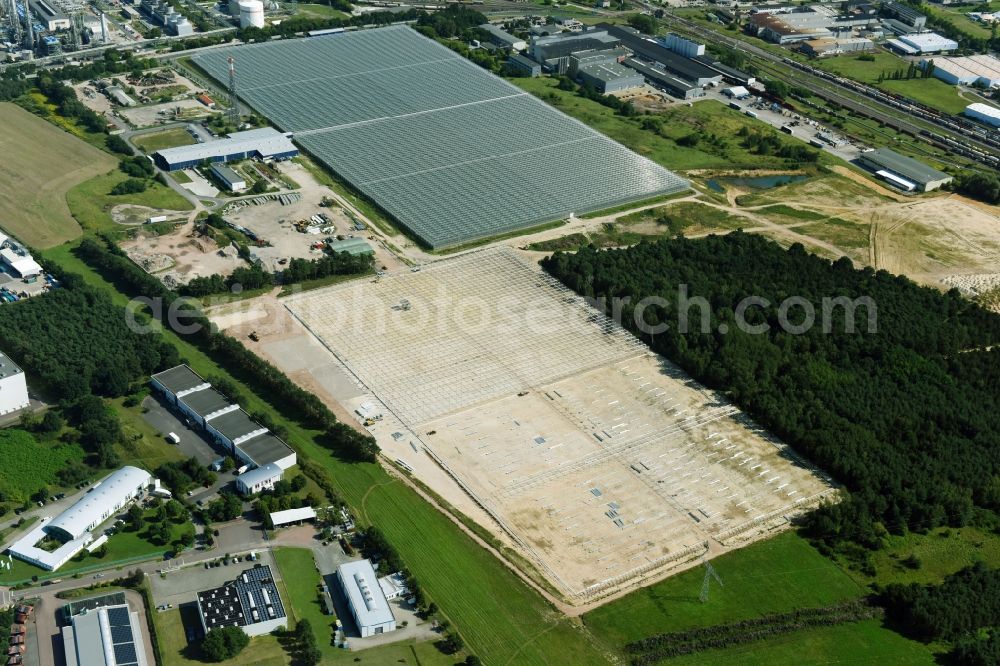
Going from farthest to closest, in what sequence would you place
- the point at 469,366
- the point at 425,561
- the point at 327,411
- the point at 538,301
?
the point at 538,301 → the point at 469,366 → the point at 327,411 → the point at 425,561

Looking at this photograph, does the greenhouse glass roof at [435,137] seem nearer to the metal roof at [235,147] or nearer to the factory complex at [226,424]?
the metal roof at [235,147]

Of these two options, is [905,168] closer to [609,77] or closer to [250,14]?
[609,77]

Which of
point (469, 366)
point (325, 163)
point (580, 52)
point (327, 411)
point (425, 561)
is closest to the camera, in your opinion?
point (425, 561)

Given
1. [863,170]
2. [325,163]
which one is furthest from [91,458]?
[863,170]

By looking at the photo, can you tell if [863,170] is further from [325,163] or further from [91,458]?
[91,458]

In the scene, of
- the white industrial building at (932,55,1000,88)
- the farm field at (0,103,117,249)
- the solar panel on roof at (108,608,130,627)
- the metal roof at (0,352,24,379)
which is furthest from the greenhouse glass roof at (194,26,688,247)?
the white industrial building at (932,55,1000,88)

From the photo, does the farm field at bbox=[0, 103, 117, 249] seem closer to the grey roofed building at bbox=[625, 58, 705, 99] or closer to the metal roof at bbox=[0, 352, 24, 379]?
the metal roof at bbox=[0, 352, 24, 379]
